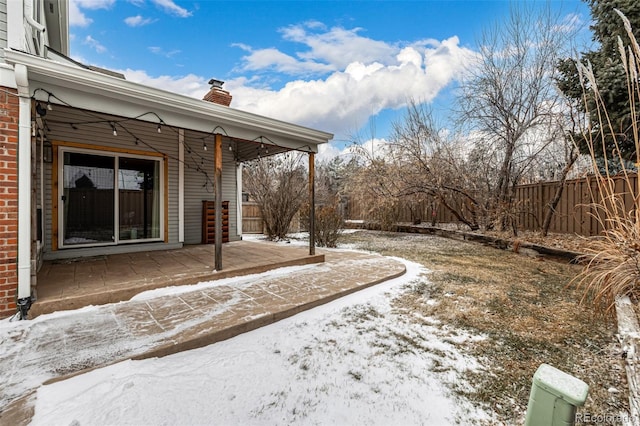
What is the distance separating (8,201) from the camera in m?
2.58

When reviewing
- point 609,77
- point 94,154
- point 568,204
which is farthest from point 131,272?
point 568,204

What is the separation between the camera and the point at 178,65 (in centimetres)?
824

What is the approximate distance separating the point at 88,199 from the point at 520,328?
646 centimetres

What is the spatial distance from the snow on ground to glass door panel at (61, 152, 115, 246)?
408 cm

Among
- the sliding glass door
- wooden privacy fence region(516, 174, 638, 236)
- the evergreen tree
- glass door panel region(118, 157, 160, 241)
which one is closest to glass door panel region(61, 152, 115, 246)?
the sliding glass door

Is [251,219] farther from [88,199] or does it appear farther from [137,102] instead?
[137,102]

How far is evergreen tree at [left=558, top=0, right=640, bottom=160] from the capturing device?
13.8ft

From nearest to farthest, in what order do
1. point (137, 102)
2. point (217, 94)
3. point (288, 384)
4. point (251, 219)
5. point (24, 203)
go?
point (288, 384) → point (24, 203) → point (137, 102) → point (217, 94) → point (251, 219)

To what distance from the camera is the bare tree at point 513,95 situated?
22.8 feet

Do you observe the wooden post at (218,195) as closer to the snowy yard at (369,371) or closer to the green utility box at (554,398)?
the snowy yard at (369,371)

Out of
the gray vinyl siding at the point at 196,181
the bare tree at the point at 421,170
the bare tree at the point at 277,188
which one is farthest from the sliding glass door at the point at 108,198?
the bare tree at the point at 421,170

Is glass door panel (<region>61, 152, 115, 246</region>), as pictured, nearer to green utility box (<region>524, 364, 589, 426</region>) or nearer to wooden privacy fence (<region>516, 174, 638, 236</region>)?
green utility box (<region>524, 364, 589, 426</region>)

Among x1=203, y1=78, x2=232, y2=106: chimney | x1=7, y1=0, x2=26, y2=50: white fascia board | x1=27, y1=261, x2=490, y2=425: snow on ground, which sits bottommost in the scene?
x1=27, y1=261, x2=490, y2=425: snow on ground

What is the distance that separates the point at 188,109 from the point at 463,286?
14.0 feet
